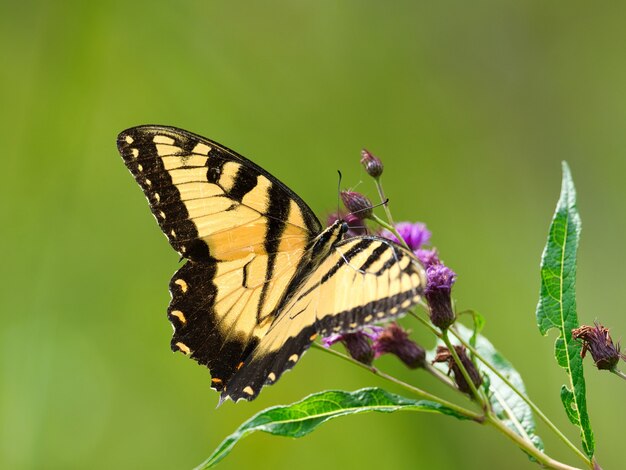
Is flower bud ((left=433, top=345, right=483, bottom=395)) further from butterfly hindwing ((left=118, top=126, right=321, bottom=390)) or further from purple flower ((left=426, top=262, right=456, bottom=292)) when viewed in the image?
butterfly hindwing ((left=118, top=126, right=321, bottom=390))

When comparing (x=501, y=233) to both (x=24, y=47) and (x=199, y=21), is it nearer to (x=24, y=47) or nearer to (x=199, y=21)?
(x=199, y=21)

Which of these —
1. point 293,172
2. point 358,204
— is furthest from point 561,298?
point 293,172

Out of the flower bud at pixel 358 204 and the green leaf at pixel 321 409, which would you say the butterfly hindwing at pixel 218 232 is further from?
the green leaf at pixel 321 409

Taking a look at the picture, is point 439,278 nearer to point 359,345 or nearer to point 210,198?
point 359,345

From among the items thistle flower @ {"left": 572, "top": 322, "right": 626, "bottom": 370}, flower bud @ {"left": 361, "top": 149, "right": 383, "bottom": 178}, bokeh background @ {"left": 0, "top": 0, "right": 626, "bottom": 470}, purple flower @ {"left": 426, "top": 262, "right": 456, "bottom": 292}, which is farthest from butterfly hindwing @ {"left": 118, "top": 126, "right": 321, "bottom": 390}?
bokeh background @ {"left": 0, "top": 0, "right": 626, "bottom": 470}

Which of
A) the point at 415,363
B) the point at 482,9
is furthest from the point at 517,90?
the point at 415,363
